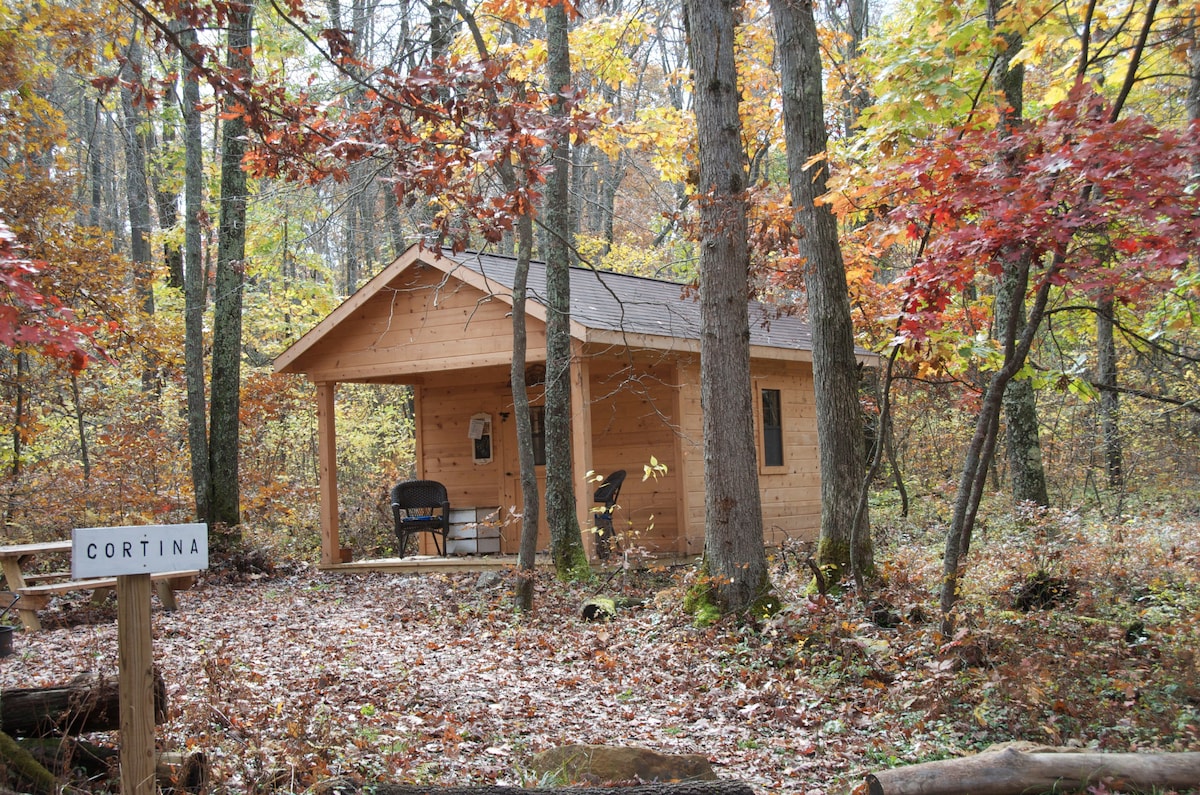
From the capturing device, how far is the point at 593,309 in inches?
481

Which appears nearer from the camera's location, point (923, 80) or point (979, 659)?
point (979, 659)

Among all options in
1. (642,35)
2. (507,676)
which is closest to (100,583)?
(507,676)

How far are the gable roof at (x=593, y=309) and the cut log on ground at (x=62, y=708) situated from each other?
22.9 ft

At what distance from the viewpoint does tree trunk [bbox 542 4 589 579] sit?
10.9m

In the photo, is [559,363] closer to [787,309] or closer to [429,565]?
[787,309]

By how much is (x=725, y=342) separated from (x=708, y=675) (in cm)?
272

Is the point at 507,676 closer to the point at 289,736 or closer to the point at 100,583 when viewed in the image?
the point at 289,736

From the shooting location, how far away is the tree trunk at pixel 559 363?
10.9 m

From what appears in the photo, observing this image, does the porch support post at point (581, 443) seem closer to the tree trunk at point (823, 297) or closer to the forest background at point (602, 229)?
the forest background at point (602, 229)

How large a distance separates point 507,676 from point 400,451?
14.7 meters

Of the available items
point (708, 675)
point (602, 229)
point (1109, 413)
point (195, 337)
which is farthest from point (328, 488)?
point (602, 229)

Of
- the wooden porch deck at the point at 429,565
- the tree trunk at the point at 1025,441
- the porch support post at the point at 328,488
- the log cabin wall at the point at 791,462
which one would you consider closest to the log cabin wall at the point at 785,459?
the log cabin wall at the point at 791,462

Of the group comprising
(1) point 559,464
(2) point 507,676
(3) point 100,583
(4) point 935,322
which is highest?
(4) point 935,322

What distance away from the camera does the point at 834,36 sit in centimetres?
1425
